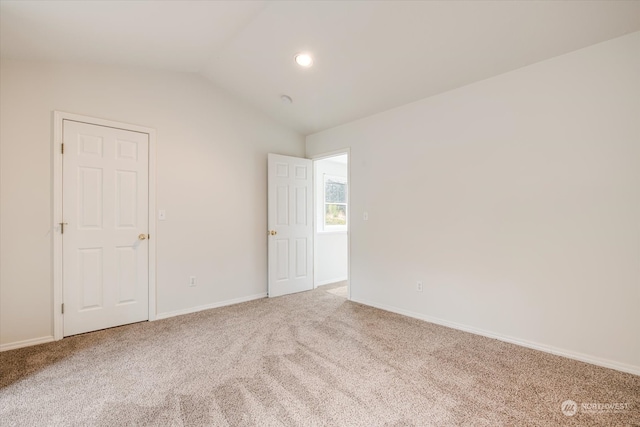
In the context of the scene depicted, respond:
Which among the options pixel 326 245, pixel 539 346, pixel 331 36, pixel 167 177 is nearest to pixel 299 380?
pixel 539 346

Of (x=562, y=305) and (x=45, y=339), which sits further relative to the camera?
(x=45, y=339)

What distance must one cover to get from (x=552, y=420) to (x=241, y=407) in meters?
1.79

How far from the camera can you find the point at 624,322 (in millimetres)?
2131

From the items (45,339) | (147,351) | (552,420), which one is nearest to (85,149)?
(45,339)

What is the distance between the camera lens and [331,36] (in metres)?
2.61

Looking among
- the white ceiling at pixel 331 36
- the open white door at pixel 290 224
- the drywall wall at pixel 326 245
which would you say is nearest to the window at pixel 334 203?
the drywall wall at pixel 326 245

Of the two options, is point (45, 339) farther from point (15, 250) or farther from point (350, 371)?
point (350, 371)

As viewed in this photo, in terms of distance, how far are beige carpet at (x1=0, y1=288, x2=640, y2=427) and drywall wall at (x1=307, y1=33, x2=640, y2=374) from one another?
0.29 meters

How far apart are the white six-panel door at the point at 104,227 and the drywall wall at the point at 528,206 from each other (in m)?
2.85

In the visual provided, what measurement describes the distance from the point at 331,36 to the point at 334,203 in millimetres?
3271

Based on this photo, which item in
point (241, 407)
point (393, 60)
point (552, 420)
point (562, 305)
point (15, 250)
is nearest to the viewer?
point (552, 420)

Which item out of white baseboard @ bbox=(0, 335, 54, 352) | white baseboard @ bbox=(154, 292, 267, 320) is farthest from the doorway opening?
white baseboard @ bbox=(0, 335, 54, 352)

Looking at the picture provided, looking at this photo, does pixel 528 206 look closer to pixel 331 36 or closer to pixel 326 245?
pixel 331 36

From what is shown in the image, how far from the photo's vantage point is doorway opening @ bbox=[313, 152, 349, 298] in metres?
4.95
